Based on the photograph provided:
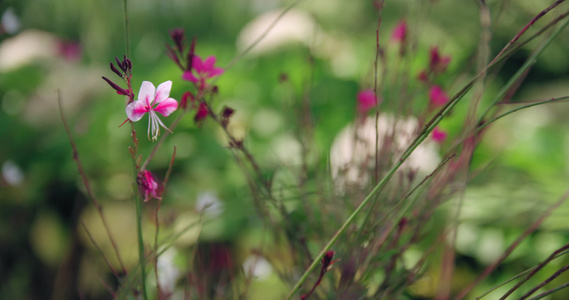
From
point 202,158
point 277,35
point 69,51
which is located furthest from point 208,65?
point 69,51

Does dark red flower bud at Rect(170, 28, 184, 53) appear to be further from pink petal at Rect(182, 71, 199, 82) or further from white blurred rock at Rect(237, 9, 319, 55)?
white blurred rock at Rect(237, 9, 319, 55)

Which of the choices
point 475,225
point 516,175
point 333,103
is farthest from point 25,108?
point 516,175

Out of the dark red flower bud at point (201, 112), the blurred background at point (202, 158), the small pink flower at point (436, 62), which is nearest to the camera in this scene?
the dark red flower bud at point (201, 112)

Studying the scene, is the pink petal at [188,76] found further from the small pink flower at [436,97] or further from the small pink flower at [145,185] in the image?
the small pink flower at [436,97]

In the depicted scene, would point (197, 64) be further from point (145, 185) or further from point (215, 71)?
point (145, 185)

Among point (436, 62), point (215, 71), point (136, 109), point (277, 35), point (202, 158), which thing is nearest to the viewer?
point (136, 109)

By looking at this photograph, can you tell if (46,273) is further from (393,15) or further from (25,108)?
(393,15)

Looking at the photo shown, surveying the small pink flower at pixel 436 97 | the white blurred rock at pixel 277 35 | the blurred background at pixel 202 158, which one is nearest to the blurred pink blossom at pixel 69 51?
the blurred background at pixel 202 158

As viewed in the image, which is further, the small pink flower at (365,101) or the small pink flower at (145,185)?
the small pink flower at (365,101)
